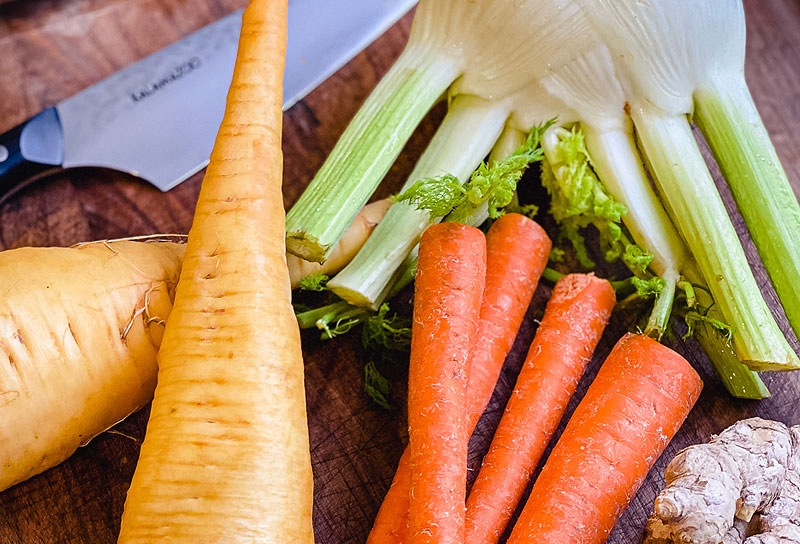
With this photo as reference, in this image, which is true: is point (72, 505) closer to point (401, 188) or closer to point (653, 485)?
point (401, 188)

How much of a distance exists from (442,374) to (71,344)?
25.5 inches

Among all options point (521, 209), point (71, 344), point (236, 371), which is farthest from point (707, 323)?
point (71, 344)

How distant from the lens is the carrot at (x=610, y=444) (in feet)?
3.77

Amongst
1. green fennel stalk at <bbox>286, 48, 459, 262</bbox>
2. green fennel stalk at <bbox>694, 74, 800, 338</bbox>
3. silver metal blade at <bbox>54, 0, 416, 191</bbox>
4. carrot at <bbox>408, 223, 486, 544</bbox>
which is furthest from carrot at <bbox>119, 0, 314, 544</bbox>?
green fennel stalk at <bbox>694, 74, 800, 338</bbox>

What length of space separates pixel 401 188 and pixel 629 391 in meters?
0.70

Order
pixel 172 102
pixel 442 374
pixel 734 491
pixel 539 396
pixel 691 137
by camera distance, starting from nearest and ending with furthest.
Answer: pixel 734 491 → pixel 442 374 → pixel 539 396 → pixel 691 137 → pixel 172 102

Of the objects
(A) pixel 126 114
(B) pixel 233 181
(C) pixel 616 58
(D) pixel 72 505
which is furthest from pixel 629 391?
(A) pixel 126 114

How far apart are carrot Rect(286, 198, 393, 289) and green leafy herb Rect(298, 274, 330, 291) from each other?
0.14 feet

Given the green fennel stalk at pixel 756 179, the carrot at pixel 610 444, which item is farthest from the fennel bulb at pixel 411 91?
the carrot at pixel 610 444

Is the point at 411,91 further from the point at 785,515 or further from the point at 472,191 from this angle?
the point at 785,515

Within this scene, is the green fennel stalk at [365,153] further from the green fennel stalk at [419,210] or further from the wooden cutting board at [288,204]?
the wooden cutting board at [288,204]

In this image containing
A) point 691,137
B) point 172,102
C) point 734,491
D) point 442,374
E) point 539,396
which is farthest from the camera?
point 172,102

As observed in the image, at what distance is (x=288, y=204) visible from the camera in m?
1.59

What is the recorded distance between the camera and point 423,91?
1.45 m
